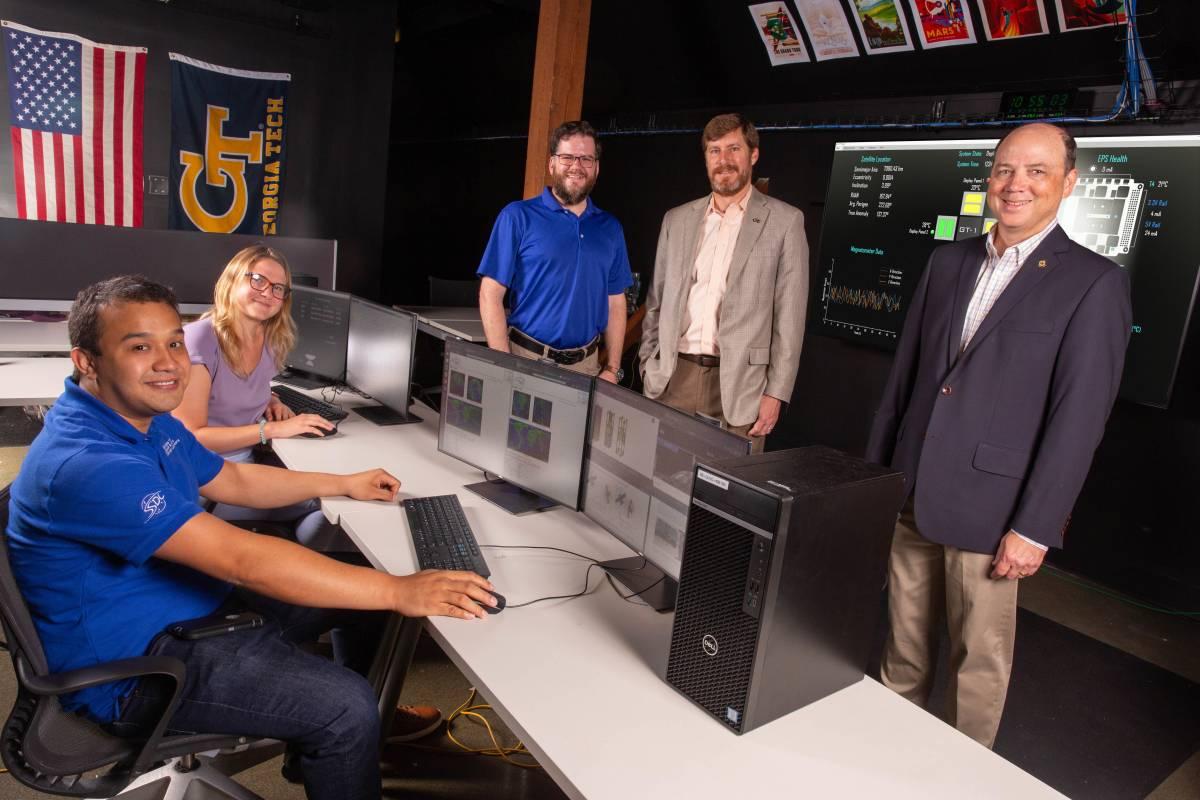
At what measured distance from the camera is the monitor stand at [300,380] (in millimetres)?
3129

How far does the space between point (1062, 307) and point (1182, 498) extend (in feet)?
6.62

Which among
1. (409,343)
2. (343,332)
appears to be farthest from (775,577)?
(343,332)

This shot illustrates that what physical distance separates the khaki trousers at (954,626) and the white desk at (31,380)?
266 cm

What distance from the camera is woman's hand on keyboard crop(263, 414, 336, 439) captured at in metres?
2.43

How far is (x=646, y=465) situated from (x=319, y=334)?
5.95ft

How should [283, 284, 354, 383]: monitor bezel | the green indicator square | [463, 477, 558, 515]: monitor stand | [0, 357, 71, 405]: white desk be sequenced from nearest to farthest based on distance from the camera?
[463, 477, 558, 515]: monitor stand < [0, 357, 71, 405]: white desk < [283, 284, 354, 383]: monitor bezel < the green indicator square

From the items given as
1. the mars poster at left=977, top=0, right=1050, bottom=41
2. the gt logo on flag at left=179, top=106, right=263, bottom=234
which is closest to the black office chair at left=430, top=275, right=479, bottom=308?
the gt logo on flag at left=179, top=106, right=263, bottom=234

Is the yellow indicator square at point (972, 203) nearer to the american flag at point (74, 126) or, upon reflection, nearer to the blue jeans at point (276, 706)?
the blue jeans at point (276, 706)


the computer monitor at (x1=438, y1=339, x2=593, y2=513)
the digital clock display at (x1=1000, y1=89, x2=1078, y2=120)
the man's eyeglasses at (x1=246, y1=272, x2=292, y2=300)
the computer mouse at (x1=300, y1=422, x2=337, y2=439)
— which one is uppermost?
the digital clock display at (x1=1000, y1=89, x2=1078, y2=120)

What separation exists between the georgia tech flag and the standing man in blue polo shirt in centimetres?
295

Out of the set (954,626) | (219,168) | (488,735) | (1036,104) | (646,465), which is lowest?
(488,735)

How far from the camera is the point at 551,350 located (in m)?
3.07

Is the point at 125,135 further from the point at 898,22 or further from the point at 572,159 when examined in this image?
the point at 898,22

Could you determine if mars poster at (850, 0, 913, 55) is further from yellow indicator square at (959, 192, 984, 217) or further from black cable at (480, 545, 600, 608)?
black cable at (480, 545, 600, 608)
